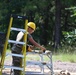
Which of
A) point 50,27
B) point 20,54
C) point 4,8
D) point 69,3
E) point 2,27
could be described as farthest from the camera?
point 50,27

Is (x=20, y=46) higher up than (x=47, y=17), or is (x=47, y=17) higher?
(x=47, y=17)

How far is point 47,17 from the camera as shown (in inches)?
1606

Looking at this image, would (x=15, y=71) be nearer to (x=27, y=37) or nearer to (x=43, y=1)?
(x=27, y=37)

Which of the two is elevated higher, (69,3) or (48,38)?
(69,3)

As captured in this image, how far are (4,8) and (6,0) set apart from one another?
1.33 meters

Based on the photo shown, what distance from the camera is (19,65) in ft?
27.6

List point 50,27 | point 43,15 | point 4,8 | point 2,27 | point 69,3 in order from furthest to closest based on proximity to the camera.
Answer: point 50,27, point 43,15, point 2,27, point 4,8, point 69,3

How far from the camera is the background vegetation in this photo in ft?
95.5

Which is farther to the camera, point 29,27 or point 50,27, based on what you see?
point 50,27

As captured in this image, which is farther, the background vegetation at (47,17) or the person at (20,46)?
the background vegetation at (47,17)

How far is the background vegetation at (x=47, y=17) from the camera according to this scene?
29.1 metres

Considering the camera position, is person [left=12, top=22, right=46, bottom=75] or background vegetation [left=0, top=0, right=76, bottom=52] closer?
person [left=12, top=22, right=46, bottom=75]

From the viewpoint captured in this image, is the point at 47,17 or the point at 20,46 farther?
the point at 47,17

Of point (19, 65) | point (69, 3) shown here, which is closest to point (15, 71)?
point (19, 65)
